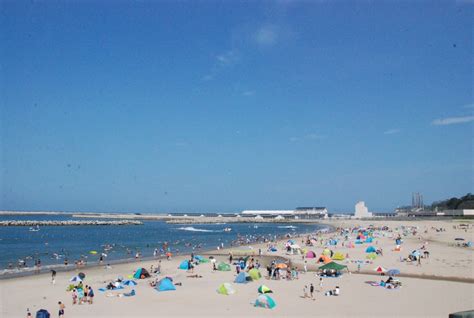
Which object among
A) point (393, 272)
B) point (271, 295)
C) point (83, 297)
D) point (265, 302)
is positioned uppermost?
point (393, 272)

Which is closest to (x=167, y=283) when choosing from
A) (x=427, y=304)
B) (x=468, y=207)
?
(x=427, y=304)

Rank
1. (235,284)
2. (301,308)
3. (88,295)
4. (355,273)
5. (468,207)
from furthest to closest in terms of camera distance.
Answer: (468,207)
(355,273)
(235,284)
(88,295)
(301,308)

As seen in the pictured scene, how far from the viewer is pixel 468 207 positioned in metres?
137

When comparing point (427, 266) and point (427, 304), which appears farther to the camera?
point (427, 266)

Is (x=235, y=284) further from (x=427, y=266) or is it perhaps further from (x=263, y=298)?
(x=427, y=266)

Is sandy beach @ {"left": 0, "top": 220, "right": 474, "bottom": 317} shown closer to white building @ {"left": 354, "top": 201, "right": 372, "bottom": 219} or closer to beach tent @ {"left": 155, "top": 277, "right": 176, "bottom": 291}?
beach tent @ {"left": 155, "top": 277, "right": 176, "bottom": 291}

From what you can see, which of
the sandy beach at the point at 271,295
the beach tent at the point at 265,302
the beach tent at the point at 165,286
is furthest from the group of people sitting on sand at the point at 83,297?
the beach tent at the point at 265,302

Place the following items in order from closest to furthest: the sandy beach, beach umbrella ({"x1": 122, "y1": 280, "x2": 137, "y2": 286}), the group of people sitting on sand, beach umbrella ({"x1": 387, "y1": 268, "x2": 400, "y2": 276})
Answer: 1. the sandy beach
2. the group of people sitting on sand
3. beach umbrella ({"x1": 122, "y1": 280, "x2": 137, "y2": 286})
4. beach umbrella ({"x1": 387, "y1": 268, "x2": 400, "y2": 276})

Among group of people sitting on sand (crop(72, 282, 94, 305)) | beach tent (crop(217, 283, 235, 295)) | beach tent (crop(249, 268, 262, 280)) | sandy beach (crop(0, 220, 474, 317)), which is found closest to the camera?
sandy beach (crop(0, 220, 474, 317))

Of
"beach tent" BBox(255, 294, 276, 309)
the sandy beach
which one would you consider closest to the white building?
the sandy beach

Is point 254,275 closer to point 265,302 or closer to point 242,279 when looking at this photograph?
point 242,279

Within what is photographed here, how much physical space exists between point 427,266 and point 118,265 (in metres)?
24.7

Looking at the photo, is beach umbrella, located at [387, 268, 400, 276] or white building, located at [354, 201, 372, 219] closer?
beach umbrella, located at [387, 268, 400, 276]

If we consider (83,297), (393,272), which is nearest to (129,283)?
(83,297)
